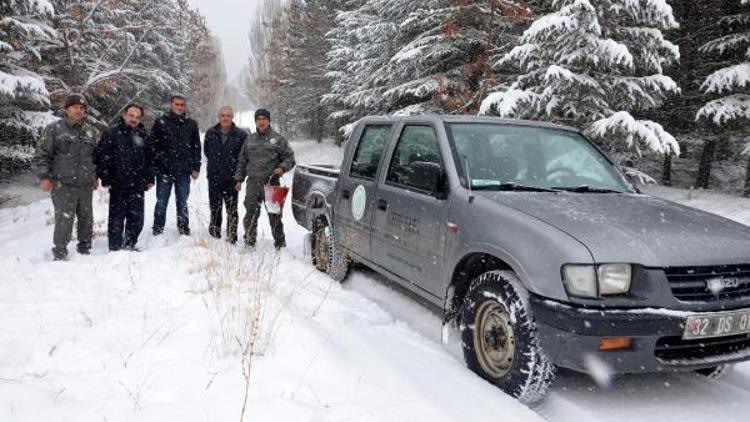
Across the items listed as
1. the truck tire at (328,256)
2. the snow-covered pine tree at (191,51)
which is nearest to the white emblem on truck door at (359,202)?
the truck tire at (328,256)

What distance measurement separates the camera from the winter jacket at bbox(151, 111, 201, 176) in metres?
7.39

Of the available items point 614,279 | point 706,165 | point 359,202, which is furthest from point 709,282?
point 706,165

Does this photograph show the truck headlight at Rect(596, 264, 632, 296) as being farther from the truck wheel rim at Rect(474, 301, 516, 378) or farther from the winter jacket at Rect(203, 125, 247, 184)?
the winter jacket at Rect(203, 125, 247, 184)

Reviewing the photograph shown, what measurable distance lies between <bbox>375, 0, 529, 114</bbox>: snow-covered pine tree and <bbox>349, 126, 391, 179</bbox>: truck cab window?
6.56 metres

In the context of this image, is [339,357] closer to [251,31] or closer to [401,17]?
[401,17]

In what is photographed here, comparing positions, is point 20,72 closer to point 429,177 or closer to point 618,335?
point 429,177

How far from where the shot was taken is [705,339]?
2.95m

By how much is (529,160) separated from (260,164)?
3.92 m

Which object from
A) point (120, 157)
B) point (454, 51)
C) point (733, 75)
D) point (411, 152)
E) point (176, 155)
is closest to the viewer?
point (411, 152)

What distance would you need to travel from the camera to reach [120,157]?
263 inches

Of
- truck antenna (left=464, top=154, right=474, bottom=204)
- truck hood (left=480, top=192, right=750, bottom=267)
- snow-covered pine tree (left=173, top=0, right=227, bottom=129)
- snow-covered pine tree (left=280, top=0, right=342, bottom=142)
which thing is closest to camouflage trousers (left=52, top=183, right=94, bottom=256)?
truck antenna (left=464, top=154, right=474, bottom=204)

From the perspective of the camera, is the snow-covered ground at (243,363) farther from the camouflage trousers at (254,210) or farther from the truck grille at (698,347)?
the camouflage trousers at (254,210)

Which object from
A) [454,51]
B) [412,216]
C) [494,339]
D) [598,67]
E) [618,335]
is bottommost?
[494,339]

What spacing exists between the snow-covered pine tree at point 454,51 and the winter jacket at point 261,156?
5.85 m
